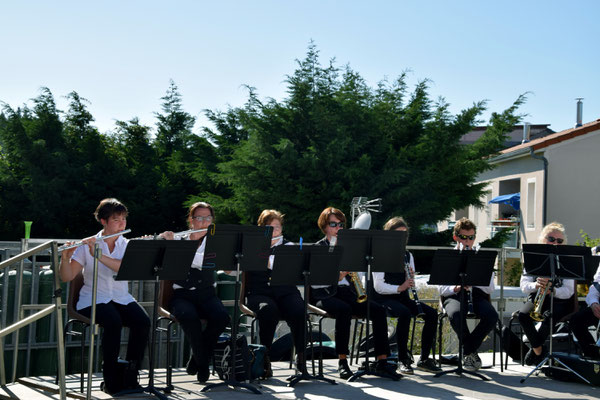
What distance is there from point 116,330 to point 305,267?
5.01 feet

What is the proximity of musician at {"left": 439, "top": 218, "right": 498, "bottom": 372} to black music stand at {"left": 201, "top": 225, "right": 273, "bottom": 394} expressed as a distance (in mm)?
1879

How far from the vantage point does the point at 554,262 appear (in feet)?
20.9

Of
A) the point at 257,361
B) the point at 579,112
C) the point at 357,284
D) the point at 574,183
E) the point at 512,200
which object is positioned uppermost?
the point at 579,112

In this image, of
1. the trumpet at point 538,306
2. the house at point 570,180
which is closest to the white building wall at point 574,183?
the house at point 570,180

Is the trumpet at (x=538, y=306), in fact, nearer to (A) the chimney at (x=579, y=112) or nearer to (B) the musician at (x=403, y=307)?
(B) the musician at (x=403, y=307)

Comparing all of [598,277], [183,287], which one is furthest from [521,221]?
[183,287]

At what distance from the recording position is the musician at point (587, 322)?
6.82m

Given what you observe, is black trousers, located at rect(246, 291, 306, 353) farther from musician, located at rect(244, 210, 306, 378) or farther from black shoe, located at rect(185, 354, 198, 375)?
black shoe, located at rect(185, 354, 198, 375)

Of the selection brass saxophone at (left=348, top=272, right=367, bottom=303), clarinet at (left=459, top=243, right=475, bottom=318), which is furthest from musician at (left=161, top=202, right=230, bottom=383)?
clarinet at (left=459, top=243, right=475, bottom=318)

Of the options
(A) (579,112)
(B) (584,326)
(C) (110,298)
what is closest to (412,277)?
(B) (584,326)

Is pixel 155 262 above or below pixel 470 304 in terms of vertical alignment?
above

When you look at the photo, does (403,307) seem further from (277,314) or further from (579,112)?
(579,112)

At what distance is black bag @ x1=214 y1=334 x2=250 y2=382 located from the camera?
5879mm

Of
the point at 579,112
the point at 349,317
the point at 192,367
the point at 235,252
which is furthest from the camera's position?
the point at 579,112
